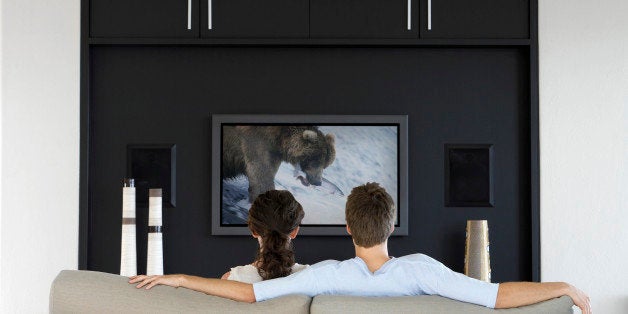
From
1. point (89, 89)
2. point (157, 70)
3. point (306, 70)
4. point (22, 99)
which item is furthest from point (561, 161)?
point (22, 99)

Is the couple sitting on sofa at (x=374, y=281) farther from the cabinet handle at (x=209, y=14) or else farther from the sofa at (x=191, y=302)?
the cabinet handle at (x=209, y=14)

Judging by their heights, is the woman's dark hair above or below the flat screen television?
below

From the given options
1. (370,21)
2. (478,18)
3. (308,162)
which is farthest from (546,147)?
(308,162)

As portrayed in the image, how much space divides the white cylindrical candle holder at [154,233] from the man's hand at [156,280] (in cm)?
303

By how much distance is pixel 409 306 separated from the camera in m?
2.03

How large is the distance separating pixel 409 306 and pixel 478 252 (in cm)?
316

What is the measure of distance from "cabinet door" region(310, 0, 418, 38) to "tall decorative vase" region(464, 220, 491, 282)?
1.24 meters

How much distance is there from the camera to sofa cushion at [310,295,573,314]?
202cm

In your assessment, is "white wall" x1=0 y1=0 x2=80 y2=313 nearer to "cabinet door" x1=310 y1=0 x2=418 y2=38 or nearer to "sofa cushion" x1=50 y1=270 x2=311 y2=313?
"cabinet door" x1=310 y1=0 x2=418 y2=38

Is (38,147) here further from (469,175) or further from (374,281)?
(374,281)

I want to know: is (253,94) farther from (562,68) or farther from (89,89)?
(562,68)

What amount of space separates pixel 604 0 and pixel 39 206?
3.73 m

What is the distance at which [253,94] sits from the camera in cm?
537

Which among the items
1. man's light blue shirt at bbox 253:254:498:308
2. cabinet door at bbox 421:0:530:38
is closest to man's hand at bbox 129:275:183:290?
man's light blue shirt at bbox 253:254:498:308
